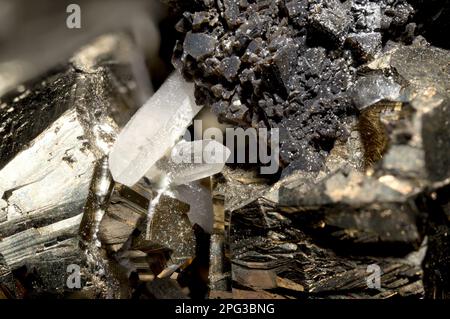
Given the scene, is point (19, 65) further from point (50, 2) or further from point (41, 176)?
point (41, 176)

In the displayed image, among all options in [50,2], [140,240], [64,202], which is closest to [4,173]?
[64,202]

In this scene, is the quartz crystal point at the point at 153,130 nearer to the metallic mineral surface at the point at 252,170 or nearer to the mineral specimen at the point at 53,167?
the metallic mineral surface at the point at 252,170

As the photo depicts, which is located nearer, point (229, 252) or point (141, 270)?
point (229, 252)

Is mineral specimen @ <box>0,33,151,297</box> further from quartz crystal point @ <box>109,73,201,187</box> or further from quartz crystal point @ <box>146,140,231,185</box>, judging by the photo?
quartz crystal point @ <box>146,140,231,185</box>

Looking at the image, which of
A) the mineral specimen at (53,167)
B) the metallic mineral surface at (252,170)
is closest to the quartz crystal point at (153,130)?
the metallic mineral surface at (252,170)

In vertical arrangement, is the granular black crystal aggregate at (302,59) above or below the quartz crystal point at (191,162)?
above

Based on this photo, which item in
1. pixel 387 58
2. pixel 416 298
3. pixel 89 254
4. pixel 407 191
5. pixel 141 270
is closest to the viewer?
pixel 407 191

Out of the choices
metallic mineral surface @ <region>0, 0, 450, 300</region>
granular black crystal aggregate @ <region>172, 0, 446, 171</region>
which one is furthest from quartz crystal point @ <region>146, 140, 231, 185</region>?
granular black crystal aggregate @ <region>172, 0, 446, 171</region>
